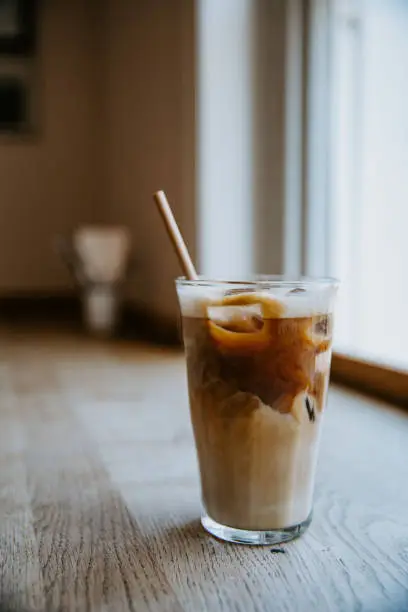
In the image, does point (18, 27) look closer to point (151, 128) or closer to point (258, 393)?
point (151, 128)

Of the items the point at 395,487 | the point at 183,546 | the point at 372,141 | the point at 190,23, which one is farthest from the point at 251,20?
the point at 183,546

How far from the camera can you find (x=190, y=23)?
1816 mm

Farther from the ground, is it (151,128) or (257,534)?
(151,128)

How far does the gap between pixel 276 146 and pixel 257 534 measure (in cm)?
124

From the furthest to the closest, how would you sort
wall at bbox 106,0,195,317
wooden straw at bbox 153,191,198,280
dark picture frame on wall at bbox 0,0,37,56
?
Answer: dark picture frame on wall at bbox 0,0,37,56 → wall at bbox 106,0,195,317 → wooden straw at bbox 153,191,198,280

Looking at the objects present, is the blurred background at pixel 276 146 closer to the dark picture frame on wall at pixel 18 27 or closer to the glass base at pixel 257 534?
the dark picture frame on wall at pixel 18 27

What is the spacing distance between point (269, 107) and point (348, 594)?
1365 millimetres

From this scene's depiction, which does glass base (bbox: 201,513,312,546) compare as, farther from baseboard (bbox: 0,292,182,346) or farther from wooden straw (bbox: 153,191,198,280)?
baseboard (bbox: 0,292,182,346)

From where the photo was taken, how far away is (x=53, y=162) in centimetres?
313

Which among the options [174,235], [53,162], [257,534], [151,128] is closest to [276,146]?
[151,128]

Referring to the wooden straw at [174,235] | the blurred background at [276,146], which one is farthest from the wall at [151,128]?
the wooden straw at [174,235]

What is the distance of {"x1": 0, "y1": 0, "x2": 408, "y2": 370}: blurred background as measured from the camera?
143cm

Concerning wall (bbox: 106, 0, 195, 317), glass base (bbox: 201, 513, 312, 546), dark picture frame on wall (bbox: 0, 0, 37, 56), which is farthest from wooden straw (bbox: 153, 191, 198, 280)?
dark picture frame on wall (bbox: 0, 0, 37, 56)

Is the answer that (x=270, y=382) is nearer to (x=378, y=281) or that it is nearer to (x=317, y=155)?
(x=378, y=281)
